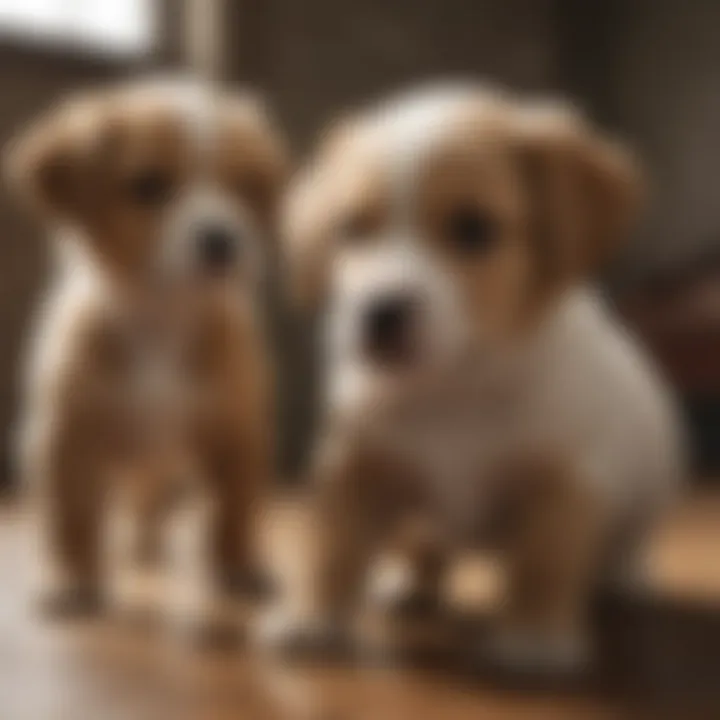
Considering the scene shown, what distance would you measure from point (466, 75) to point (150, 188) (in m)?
1.81

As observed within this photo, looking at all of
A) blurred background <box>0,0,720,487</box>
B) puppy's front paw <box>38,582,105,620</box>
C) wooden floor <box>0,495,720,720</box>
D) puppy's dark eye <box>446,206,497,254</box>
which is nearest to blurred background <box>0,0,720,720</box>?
blurred background <box>0,0,720,487</box>

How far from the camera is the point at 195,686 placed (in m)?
0.97

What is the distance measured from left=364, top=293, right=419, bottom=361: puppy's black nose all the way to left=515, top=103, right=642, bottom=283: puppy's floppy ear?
130mm

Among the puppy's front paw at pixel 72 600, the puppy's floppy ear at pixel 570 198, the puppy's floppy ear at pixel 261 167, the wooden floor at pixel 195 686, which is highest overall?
the puppy's floppy ear at pixel 261 167

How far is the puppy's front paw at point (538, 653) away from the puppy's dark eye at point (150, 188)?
49 centimetres

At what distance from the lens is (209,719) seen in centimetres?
88

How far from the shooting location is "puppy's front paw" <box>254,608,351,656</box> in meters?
1.08

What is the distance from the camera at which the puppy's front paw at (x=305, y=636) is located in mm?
1078

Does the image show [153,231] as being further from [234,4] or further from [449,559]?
[234,4]

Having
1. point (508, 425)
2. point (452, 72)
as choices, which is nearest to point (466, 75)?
point (452, 72)

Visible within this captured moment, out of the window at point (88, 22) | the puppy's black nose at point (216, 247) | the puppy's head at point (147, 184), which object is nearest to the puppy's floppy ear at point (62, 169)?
the puppy's head at point (147, 184)

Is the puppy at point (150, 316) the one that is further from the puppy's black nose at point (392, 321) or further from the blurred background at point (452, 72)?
the blurred background at point (452, 72)

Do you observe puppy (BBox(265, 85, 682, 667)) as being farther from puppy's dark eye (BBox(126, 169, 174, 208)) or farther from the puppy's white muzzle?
puppy's dark eye (BBox(126, 169, 174, 208))

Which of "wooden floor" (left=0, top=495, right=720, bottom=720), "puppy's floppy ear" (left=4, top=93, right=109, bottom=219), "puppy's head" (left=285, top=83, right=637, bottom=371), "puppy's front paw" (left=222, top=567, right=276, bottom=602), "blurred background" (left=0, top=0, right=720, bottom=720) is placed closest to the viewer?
"wooden floor" (left=0, top=495, right=720, bottom=720)
